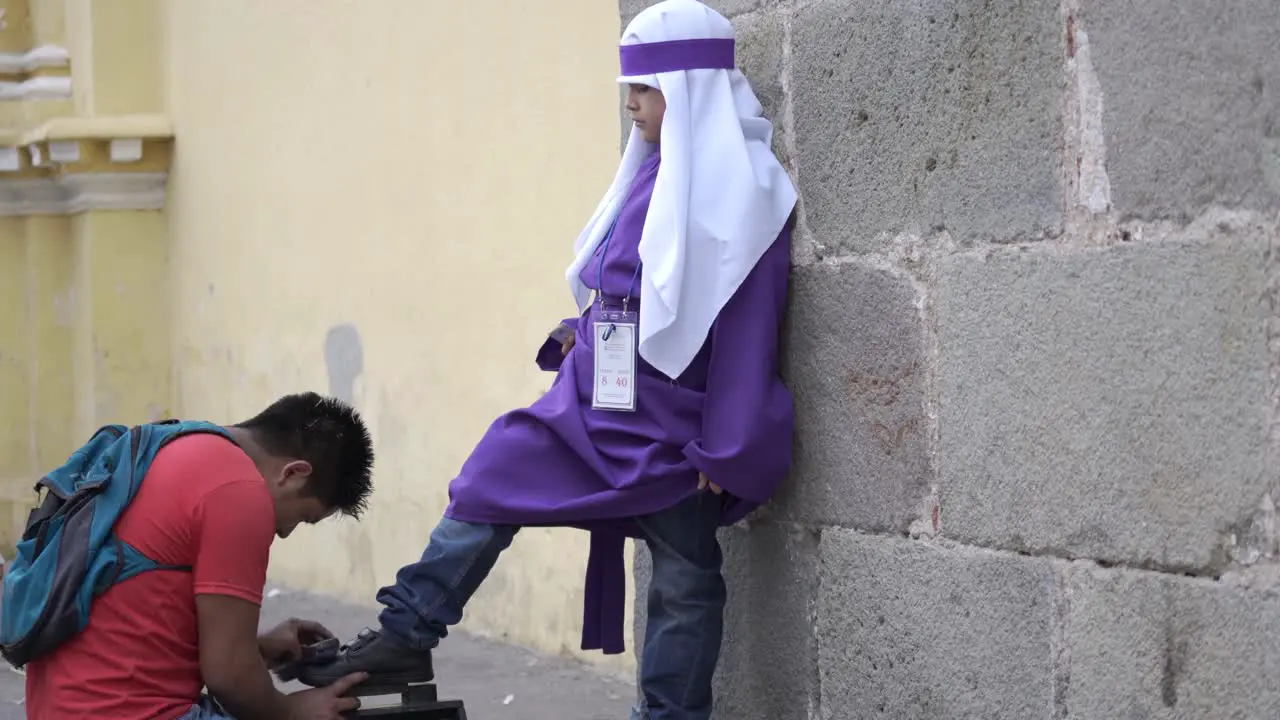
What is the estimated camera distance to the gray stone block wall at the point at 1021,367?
8.88ft

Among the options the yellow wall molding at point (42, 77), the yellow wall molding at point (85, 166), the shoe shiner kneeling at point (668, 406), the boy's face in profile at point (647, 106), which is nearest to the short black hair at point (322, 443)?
the shoe shiner kneeling at point (668, 406)

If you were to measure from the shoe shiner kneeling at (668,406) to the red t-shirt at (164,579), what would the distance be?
1.61ft

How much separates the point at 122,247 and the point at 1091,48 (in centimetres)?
741

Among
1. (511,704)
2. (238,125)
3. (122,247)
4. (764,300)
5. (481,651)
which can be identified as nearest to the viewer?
(764,300)

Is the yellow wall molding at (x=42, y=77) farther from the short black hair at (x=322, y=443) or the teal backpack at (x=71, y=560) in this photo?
the teal backpack at (x=71, y=560)

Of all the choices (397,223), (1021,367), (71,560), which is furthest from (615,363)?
(397,223)

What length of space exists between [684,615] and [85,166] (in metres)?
6.65

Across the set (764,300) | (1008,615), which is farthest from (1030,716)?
(764,300)

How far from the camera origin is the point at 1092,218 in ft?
9.74

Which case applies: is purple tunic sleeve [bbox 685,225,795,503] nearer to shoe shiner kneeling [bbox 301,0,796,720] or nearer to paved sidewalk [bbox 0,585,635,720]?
shoe shiner kneeling [bbox 301,0,796,720]

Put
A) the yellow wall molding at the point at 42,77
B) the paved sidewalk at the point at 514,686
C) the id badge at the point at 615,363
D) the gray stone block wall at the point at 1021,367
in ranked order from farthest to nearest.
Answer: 1. the yellow wall molding at the point at 42,77
2. the paved sidewalk at the point at 514,686
3. the id badge at the point at 615,363
4. the gray stone block wall at the point at 1021,367

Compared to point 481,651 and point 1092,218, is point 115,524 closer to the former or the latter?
point 1092,218

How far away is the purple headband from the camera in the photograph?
3635 mm

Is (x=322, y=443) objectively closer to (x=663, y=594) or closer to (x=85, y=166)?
(x=663, y=594)
